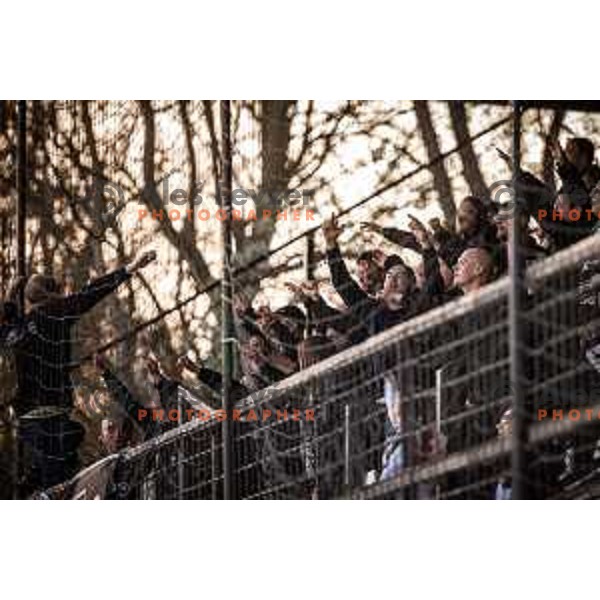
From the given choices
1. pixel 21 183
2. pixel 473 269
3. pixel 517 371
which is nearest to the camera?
pixel 517 371

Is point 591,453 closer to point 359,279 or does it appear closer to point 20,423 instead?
point 359,279

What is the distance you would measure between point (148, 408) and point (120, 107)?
2.89 feet

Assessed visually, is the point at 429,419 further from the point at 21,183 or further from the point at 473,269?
the point at 21,183

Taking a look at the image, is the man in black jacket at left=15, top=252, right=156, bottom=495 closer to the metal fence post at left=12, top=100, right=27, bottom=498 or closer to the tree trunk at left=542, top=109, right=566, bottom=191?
the metal fence post at left=12, top=100, right=27, bottom=498

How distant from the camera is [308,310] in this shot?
483 cm

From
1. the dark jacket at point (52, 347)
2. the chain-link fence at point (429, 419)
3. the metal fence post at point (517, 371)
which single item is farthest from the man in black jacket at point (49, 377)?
the metal fence post at point (517, 371)

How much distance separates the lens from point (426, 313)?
4695 mm

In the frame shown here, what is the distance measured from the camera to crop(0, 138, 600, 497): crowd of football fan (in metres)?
4.71

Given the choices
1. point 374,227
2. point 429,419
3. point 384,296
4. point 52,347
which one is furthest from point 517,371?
point 52,347

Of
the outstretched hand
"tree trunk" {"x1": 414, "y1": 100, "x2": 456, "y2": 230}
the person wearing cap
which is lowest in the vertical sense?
the person wearing cap

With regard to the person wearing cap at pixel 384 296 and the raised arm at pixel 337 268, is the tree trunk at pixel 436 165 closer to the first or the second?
the person wearing cap at pixel 384 296

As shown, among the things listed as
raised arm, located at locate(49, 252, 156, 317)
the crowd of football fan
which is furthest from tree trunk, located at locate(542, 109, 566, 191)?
raised arm, located at locate(49, 252, 156, 317)

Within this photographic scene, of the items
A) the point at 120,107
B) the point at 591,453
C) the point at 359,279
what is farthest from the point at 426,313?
the point at 120,107
